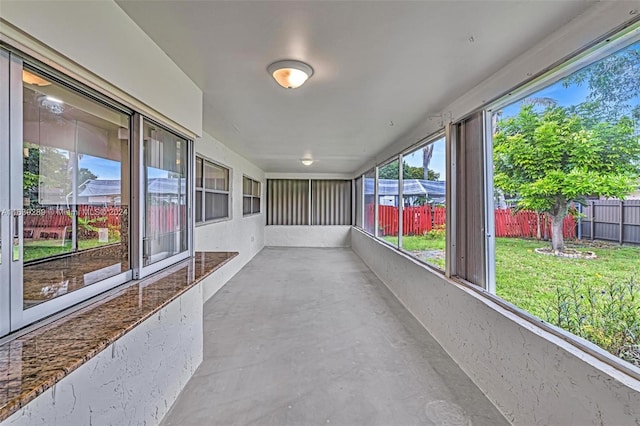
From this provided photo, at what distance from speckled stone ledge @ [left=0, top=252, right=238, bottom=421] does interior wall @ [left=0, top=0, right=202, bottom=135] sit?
3.35 ft

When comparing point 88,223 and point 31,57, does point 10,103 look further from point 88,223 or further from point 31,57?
point 88,223

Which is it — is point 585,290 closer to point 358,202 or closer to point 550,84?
point 550,84

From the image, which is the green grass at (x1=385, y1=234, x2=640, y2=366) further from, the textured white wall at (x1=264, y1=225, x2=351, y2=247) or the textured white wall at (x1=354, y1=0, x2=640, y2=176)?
the textured white wall at (x1=264, y1=225, x2=351, y2=247)

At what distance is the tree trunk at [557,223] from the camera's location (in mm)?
1855

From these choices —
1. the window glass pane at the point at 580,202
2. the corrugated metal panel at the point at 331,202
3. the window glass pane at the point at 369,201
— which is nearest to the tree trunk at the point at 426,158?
the window glass pane at the point at 580,202

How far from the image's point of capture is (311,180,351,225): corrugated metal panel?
10336 millimetres

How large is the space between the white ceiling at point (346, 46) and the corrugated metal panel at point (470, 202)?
1.24 feet

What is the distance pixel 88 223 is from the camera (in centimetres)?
179

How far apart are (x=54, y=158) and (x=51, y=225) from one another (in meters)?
0.32

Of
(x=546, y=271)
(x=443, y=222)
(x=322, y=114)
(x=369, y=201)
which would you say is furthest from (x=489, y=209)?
(x=369, y=201)

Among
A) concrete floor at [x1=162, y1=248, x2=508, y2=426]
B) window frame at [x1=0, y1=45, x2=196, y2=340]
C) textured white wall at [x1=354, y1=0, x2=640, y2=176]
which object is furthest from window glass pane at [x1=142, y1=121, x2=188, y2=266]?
textured white wall at [x1=354, y1=0, x2=640, y2=176]

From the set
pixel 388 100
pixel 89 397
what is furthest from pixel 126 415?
pixel 388 100

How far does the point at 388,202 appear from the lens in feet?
21.3

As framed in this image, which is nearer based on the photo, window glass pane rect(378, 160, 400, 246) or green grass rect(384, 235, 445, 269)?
green grass rect(384, 235, 445, 269)
